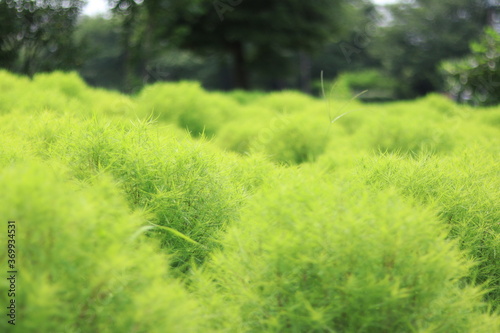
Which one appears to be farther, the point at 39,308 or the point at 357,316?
the point at 357,316

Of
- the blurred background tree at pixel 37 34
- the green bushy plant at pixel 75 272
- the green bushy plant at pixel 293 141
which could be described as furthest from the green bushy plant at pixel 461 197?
the blurred background tree at pixel 37 34

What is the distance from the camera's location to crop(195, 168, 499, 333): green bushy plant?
90 centimetres

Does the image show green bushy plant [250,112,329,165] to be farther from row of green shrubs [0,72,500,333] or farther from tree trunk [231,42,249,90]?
tree trunk [231,42,249,90]

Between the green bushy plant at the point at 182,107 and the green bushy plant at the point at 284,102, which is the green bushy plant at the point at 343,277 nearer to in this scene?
the green bushy plant at the point at 182,107

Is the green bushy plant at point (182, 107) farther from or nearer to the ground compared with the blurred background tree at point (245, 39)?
farther from the ground


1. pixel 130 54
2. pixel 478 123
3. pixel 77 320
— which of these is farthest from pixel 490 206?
pixel 130 54

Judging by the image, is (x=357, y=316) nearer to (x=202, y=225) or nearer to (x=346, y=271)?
(x=346, y=271)

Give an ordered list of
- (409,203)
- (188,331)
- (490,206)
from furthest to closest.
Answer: (490,206) < (409,203) < (188,331)

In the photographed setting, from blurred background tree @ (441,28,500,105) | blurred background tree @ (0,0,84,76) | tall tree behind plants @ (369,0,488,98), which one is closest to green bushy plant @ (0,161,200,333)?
blurred background tree @ (0,0,84,76)

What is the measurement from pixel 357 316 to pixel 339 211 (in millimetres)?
230

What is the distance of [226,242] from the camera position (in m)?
1.12

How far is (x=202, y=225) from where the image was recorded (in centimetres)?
127

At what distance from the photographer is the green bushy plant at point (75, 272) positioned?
74 centimetres

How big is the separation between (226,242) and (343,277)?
32 centimetres
